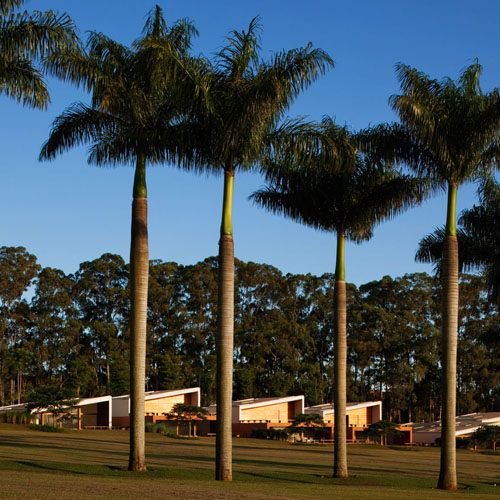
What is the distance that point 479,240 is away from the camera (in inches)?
1346

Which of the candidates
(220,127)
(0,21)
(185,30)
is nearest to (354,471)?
(220,127)

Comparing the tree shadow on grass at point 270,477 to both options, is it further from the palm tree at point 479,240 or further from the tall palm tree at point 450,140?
the palm tree at point 479,240

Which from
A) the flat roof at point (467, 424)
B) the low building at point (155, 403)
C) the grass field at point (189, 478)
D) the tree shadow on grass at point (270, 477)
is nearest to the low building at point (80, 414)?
the low building at point (155, 403)

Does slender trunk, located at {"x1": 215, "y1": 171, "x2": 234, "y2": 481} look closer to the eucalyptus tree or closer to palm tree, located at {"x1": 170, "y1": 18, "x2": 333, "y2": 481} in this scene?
palm tree, located at {"x1": 170, "y1": 18, "x2": 333, "y2": 481}

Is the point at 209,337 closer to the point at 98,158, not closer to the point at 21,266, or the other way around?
the point at 21,266

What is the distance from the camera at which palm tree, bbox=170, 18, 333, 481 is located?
20.0 meters

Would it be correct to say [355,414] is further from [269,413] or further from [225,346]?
[225,346]

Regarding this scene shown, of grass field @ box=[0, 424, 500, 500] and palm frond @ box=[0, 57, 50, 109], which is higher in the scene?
palm frond @ box=[0, 57, 50, 109]

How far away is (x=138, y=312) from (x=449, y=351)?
8819 millimetres

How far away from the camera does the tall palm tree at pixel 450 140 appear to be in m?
22.1

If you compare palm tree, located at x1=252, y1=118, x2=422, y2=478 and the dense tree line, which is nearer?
palm tree, located at x1=252, y1=118, x2=422, y2=478

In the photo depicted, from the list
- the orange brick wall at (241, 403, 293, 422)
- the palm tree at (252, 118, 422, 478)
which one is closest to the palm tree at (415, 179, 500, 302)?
the palm tree at (252, 118, 422, 478)

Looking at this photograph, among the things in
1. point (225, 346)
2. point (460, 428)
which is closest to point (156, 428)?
point (460, 428)

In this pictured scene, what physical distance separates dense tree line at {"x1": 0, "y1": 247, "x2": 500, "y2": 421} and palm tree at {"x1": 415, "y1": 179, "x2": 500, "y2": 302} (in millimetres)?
40345
